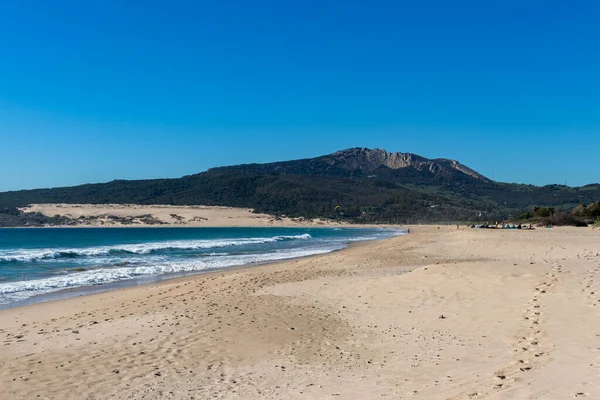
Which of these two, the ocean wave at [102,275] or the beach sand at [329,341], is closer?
the beach sand at [329,341]

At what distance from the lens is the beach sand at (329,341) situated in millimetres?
5574

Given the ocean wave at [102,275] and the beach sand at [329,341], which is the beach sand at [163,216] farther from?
the beach sand at [329,341]

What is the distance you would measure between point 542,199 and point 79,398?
161m

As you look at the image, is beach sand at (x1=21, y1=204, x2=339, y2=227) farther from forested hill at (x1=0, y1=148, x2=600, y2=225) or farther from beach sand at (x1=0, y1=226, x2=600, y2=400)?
beach sand at (x1=0, y1=226, x2=600, y2=400)

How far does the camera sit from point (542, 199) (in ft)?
481

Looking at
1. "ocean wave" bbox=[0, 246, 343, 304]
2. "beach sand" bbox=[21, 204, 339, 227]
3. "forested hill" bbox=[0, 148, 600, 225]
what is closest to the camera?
"ocean wave" bbox=[0, 246, 343, 304]

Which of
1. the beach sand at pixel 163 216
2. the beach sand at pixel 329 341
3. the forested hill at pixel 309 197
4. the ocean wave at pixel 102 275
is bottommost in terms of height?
the ocean wave at pixel 102 275

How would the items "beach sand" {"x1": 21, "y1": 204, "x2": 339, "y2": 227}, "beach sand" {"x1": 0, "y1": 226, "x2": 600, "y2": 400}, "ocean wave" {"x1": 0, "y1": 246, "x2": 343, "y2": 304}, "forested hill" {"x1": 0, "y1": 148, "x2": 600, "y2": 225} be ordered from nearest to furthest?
"beach sand" {"x1": 0, "y1": 226, "x2": 600, "y2": 400} → "ocean wave" {"x1": 0, "y1": 246, "x2": 343, "y2": 304} → "beach sand" {"x1": 21, "y1": 204, "x2": 339, "y2": 227} → "forested hill" {"x1": 0, "y1": 148, "x2": 600, "y2": 225}

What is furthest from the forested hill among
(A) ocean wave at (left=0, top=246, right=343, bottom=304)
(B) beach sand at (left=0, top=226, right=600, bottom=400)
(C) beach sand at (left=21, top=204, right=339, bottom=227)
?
(B) beach sand at (left=0, top=226, right=600, bottom=400)

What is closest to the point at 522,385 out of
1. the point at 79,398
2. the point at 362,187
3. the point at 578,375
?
the point at 578,375

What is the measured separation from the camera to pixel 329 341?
7.92 m

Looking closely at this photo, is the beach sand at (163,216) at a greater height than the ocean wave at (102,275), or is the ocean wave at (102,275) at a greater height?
the beach sand at (163,216)

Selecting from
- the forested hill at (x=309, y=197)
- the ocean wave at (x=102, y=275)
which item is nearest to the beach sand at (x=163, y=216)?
the forested hill at (x=309, y=197)

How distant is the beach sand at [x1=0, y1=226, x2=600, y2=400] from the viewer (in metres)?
5.57
